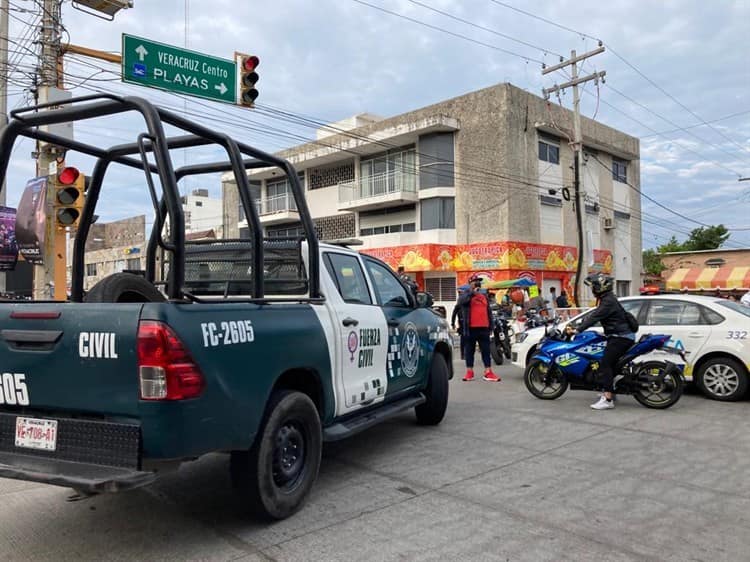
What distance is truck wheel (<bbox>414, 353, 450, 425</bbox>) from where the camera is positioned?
6.91m

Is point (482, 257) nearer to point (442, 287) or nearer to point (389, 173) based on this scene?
point (442, 287)

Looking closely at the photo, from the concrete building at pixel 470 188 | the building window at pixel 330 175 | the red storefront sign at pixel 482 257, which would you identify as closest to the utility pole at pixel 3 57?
the red storefront sign at pixel 482 257

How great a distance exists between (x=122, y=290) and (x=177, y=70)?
7378mm

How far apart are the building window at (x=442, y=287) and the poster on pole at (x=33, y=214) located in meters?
20.7

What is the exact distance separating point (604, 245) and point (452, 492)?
32253 mm

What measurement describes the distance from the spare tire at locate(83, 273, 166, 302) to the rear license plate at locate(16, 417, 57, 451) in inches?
31.9

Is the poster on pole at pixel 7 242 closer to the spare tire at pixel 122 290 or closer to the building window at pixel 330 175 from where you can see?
the spare tire at pixel 122 290

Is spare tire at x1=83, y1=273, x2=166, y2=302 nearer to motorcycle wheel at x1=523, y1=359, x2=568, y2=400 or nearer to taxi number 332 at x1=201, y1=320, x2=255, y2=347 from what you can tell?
taxi number 332 at x1=201, y1=320, x2=255, y2=347

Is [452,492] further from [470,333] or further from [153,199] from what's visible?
[470,333]

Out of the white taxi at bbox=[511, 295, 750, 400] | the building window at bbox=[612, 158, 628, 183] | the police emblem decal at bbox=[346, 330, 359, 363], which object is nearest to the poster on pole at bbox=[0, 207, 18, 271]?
the police emblem decal at bbox=[346, 330, 359, 363]

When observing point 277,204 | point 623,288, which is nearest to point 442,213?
point 277,204

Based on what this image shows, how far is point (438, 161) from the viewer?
28.8 metres

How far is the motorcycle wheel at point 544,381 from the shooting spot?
28.2ft

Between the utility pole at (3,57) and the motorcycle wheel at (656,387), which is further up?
the utility pole at (3,57)
